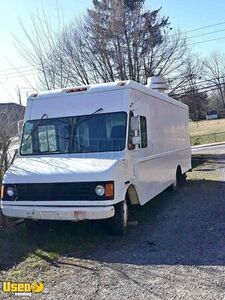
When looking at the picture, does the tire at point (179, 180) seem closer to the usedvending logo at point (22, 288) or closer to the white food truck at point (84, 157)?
the white food truck at point (84, 157)

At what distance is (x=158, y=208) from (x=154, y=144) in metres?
1.57

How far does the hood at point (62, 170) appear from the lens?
6.22 m

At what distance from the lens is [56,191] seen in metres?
6.36

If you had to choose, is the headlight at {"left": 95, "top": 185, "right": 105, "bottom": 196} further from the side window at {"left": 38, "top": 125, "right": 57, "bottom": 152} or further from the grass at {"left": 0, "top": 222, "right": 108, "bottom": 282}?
the side window at {"left": 38, "top": 125, "right": 57, "bottom": 152}

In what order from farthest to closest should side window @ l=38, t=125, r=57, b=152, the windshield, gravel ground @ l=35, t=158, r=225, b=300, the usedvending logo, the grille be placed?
1. side window @ l=38, t=125, r=57, b=152
2. the windshield
3. the grille
4. the usedvending logo
5. gravel ground @ l=35, t=158, r=225, b=300

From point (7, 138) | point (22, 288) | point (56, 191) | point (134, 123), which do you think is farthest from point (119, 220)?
point (7, 138)

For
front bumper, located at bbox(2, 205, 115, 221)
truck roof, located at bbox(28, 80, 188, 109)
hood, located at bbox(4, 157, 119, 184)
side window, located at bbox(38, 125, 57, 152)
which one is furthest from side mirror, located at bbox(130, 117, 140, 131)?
front bumper, located at bbox(2, 205, 115, 221)

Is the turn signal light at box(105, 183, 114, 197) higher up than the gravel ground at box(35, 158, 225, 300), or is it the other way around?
the turn signal light at box(105, 183, 114, 197)

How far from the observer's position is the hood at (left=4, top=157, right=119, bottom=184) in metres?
6.22

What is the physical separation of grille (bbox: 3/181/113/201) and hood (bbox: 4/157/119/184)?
8cm

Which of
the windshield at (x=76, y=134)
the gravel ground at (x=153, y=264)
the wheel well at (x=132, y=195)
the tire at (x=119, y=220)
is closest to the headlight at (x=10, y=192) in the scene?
the windshield at (x=76, y=134)

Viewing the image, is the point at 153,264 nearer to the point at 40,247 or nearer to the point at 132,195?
the point at 40,247

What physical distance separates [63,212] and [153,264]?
1.66 meters

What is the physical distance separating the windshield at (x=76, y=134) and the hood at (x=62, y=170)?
0.35 meters
